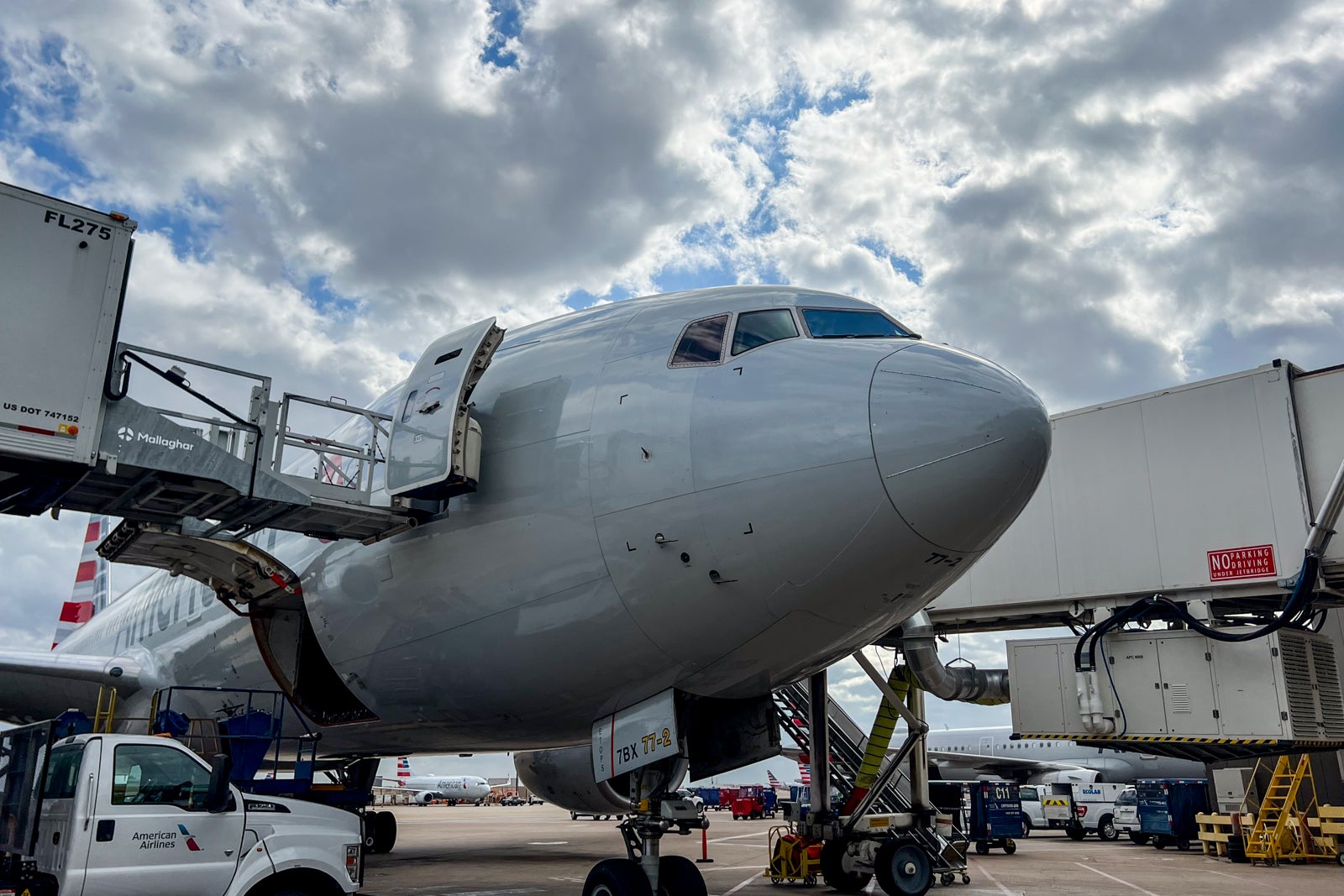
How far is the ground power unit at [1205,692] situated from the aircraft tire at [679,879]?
605 cm

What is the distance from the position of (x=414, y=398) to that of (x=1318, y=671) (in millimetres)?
9858

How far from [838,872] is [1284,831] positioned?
37.3 feet

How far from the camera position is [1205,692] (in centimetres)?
1072

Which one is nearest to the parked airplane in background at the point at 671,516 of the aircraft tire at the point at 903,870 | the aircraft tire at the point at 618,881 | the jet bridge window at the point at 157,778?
the aircraft tire at the point at 618,881

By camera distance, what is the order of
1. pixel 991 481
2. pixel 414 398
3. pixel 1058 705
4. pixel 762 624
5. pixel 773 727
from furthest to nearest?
pixel 1058 705, pixel 773 727, pixel 414 398, pixel 762 624, pixel 991 481

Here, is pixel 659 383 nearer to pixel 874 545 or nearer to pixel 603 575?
pixel 603 575

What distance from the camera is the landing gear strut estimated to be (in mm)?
6641

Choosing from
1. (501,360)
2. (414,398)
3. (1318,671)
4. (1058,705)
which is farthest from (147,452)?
(1318,671)

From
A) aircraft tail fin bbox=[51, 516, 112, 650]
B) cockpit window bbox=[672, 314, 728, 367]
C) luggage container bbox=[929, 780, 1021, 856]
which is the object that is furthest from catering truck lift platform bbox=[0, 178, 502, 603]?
aircraft tail fin bbox=[51, 516, 112, 650]

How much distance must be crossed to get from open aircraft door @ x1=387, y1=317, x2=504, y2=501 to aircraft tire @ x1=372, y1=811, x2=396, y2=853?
14.9 meters

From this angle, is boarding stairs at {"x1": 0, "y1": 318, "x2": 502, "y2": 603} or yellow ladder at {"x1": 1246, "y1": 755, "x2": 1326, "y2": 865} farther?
yellow ladder at {"x1": 1246, "y1": 755, "x2": 1326, "y2": 865}

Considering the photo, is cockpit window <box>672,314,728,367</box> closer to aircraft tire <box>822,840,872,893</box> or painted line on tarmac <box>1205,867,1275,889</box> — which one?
aircraft tire <box>822,840,872,893</box>

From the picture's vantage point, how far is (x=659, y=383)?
6746 millimetres

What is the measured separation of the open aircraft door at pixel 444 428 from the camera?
23.2 ft
